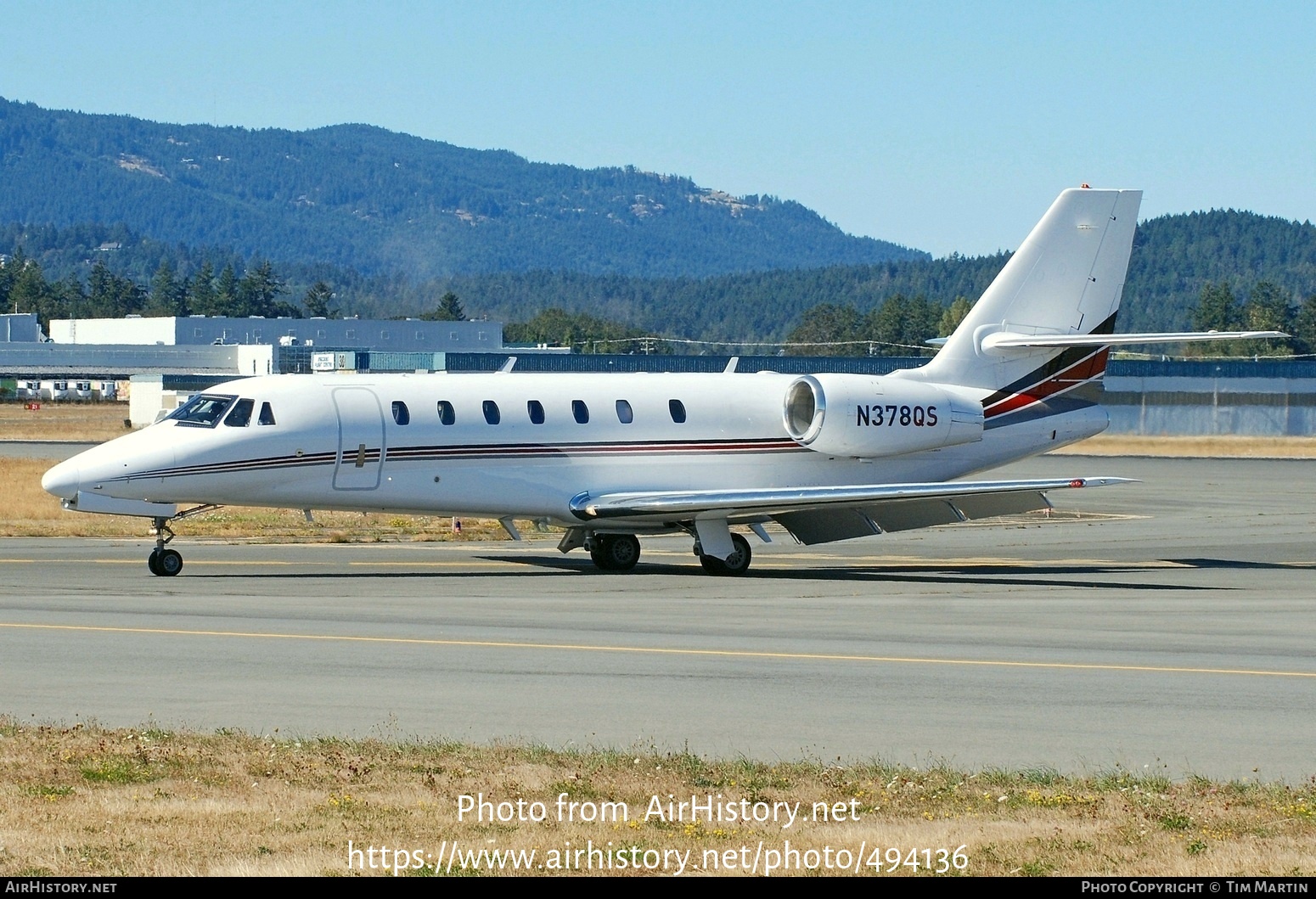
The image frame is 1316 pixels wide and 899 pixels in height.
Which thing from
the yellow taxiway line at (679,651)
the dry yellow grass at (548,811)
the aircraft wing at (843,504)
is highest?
the aircraft wing at (843,504)

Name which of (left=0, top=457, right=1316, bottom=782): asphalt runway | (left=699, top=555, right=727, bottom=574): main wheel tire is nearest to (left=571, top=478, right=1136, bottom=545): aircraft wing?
(left=699, top=555, right=727, bottom=574): main wheel tire

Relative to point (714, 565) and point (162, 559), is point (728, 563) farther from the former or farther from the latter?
point (162, 559)

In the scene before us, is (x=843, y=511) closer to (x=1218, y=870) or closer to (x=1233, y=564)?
(x=1233, y=564)

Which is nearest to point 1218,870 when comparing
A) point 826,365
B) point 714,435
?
point 714,435

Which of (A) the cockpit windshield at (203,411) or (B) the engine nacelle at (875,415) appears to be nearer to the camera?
(A) the cockpit windshield at (203,411)

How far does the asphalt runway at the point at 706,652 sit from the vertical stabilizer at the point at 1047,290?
359cm

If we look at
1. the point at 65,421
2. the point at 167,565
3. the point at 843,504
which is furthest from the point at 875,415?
the point at 65,421

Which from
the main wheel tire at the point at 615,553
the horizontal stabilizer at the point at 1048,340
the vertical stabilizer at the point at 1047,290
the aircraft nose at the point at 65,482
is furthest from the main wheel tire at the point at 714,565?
the aircraft nose at the point at 65,482

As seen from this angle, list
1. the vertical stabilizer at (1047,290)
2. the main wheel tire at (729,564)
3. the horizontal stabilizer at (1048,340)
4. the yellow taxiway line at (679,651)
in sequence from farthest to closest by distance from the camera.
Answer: the vertical stabilizer at (1047,290) → the horizontal stabilizer at (1048,340) → the main wheel tire at (729,564) → the yellow taxiway line at (679,651)

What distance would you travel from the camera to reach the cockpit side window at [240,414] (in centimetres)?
2575

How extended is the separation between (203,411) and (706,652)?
11.6 meters

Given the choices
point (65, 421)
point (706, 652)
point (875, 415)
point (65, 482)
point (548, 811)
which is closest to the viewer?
point (548, 811)

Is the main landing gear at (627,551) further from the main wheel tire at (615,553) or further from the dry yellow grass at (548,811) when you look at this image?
the dry yellow grass at (548,811)

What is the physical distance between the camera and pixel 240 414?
25.9 m
